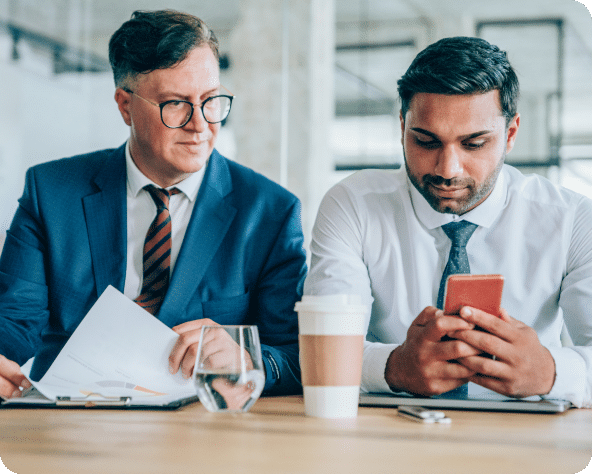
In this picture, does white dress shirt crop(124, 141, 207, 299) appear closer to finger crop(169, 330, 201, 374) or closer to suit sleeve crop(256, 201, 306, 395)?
suit sleeve crop(256, 201, 306, 395)

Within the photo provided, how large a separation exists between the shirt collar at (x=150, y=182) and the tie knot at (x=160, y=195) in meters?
0.01

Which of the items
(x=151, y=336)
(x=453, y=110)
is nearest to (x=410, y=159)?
(x=453, y=110)

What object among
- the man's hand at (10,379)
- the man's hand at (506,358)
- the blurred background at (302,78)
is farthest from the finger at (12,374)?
the blurred background at (302,78)

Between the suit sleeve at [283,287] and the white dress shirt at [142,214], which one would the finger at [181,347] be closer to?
the suit sleeve at [283,287]

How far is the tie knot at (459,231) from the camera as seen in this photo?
1524 mm

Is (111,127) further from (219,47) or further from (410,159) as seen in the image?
(410,159)

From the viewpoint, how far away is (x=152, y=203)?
1.67 m

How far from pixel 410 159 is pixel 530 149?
409 centimetres

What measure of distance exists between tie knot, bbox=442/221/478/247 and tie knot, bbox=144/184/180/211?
0.70 metres

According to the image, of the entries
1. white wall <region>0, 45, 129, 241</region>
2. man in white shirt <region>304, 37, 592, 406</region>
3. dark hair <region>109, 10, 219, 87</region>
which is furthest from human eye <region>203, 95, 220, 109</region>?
white wall <region>0, 45, 129, 241</region>

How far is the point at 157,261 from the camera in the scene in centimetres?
157

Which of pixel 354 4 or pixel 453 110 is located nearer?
pixel 453 110

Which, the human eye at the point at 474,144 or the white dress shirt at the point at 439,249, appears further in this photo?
the white dress shirt at the point at 439,249

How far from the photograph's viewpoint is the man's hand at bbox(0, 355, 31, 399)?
1151 millimetres
